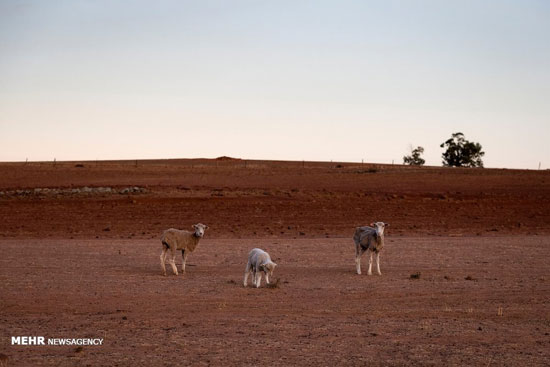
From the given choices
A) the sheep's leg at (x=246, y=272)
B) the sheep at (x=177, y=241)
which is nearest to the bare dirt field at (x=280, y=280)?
the sheep's leg at (x=246, y=272)

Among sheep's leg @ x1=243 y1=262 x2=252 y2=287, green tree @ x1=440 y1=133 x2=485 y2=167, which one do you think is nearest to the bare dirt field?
sheep's leg @ x1=243 y1=262 x2=252 y2=287

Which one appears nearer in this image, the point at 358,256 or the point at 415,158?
the point at 358,256

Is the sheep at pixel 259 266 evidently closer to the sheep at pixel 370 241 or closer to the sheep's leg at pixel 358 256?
the sheep's leg at pixel 358 256

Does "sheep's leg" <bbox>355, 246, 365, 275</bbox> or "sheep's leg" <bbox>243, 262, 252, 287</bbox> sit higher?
"sheep's leg" <bbox>355, 246, 365, 275</bbox>

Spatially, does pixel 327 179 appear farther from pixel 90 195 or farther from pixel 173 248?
pixel 173 248

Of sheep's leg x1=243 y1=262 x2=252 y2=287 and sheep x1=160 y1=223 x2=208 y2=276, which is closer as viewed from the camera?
sheep's leg x1=243 y1=262 x2=252 y2=287

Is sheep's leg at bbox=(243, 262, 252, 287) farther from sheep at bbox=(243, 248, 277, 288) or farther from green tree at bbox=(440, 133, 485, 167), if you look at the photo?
green tree at bbox=(440, 133, 485, 167)

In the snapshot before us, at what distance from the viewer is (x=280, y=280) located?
20797 mm

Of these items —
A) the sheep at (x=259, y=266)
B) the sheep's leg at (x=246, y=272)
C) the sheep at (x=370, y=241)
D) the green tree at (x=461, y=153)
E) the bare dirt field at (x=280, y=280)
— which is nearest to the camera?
the bare dirt field at (x=280, y=280)

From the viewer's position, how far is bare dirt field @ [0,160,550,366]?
1300 cm

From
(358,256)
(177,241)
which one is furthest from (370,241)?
(177,241)

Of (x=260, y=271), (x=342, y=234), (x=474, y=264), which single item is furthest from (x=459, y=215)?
(x=260, y=271)

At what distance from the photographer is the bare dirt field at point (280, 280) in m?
13.0

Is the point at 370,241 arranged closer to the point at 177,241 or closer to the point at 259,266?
the point at 259,266
